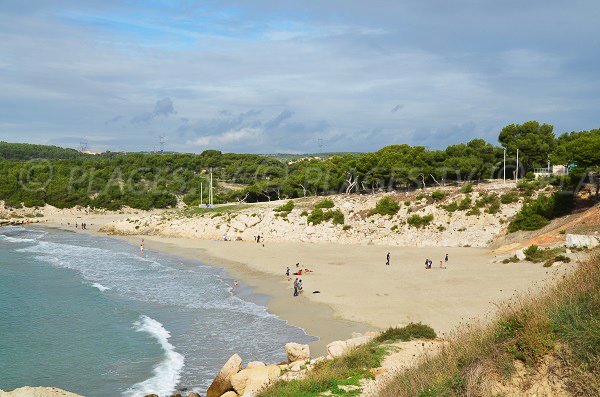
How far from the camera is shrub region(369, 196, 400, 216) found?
54.9 m

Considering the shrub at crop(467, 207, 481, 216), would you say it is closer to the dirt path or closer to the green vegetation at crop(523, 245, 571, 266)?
the dirt path

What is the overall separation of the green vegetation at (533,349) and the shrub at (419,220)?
41.6 metres

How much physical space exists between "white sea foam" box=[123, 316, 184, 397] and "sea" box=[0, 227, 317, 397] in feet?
0.11

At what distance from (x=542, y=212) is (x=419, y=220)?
11.5 m

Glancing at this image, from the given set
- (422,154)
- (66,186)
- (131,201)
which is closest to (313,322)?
(422,154)

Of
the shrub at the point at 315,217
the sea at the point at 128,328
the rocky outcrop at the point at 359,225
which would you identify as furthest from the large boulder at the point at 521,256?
the shrub at the point at 315,217

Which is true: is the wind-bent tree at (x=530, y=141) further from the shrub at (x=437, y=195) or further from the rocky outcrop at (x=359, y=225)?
the shrub at (x=437, y=195)

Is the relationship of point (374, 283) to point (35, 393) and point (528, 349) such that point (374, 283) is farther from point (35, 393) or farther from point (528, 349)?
point (528, 349)

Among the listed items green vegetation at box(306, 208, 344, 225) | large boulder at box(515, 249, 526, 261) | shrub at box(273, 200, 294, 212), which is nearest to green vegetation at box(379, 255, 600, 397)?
large boulder at box(515, 249, 526, 261)

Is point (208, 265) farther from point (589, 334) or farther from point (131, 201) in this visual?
point (131, 201)

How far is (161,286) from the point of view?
3559 centimetres

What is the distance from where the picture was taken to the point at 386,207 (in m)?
55.4

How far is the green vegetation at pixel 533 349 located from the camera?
308 inches

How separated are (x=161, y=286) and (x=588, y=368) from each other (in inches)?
1227
